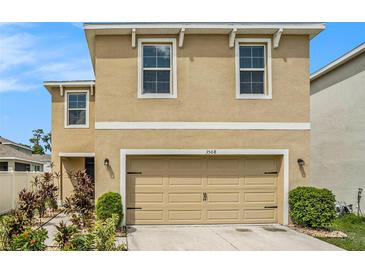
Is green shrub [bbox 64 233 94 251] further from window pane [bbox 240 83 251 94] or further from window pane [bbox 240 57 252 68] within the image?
window pane [bbox 240 57 252 68]

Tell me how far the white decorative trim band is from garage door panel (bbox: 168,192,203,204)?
6.75 ft

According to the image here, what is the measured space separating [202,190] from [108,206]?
2922 millimetres

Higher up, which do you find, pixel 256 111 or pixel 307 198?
pixel 256 111

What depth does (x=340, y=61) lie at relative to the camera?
14.7 m

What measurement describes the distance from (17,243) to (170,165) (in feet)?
16.6

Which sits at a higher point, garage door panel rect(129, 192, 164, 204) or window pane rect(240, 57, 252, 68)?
window pane rect(240, 57, 252, 68)

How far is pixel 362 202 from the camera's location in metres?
13.8

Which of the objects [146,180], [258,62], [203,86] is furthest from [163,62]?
[146,180]

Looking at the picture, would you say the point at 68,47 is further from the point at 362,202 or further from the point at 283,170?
the point at 362,202

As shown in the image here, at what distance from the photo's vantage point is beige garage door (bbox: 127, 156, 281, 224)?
11383 millimetres

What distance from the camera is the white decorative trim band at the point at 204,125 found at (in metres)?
11.2

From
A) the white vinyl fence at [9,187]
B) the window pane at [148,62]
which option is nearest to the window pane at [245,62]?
the window pane at [148,62]

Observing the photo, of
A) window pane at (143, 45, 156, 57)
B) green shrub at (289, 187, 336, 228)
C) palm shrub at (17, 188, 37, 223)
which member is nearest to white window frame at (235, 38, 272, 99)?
window pane at (143, 45, 156, 57)
